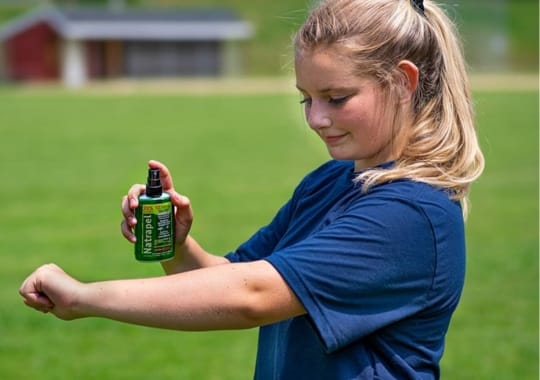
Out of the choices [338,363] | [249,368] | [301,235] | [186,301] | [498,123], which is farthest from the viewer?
[498,123]

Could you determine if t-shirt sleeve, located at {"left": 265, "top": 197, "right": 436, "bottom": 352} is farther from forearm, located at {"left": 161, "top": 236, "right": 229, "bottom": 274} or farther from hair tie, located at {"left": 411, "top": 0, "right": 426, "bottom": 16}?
forearm, located at {"left": 161, "top": 236, "right": 229, "bottom": 274}

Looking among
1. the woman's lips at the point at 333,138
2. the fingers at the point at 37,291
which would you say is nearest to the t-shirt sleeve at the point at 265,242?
the woman's lips at the point at 333,138

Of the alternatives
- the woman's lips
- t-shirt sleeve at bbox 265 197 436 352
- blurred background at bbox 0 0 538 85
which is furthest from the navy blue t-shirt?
blurred background at bbox 0 0 538 85

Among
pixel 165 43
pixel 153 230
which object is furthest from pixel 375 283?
pixel 165 43

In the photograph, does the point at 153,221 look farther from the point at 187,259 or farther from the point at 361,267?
the point at 361,267

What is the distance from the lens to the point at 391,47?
2.10 metres

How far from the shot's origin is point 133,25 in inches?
2387

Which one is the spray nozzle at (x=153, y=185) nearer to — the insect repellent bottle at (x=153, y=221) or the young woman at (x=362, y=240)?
the insect repellent bottle at (x=153, y=221)

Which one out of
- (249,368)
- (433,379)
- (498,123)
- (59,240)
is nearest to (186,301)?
(433,379)

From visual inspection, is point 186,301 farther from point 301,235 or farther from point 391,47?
point 391,47

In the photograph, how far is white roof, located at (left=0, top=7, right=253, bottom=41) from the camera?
192 feet

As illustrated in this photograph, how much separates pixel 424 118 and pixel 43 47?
5852 cm

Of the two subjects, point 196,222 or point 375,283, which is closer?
point 375,283

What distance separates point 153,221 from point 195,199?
11.2m
